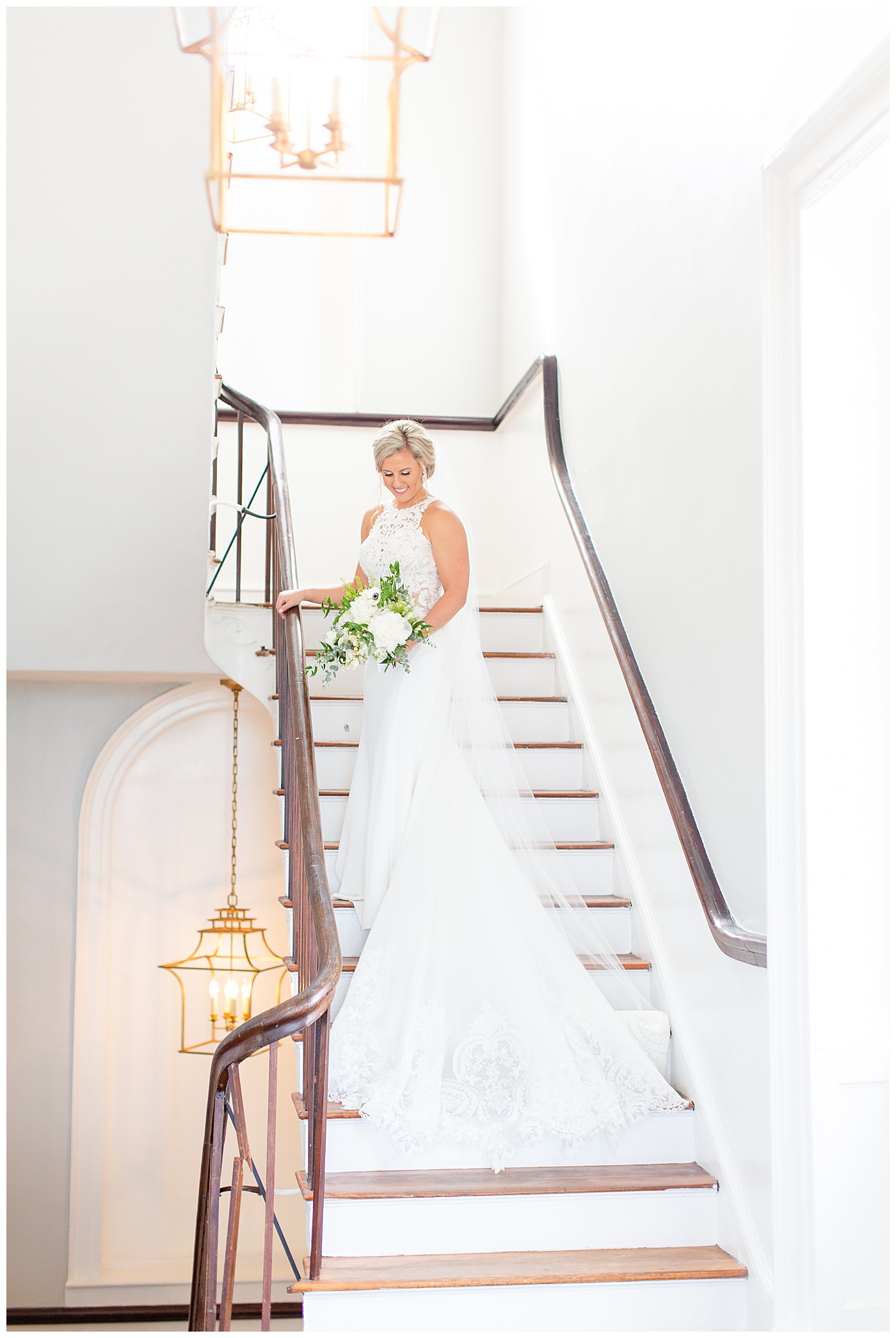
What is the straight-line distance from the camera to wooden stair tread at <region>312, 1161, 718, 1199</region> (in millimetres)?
2750

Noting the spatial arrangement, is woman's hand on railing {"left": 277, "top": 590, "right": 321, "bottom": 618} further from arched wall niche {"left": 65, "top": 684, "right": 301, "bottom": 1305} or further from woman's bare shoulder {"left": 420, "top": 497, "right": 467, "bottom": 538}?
arched wall niche {"left": 65, "top": 684, "right": 301, "bottom": 1305}

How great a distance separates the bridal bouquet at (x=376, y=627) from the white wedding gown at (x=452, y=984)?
5.5 inches

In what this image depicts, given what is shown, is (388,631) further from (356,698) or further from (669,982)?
(669,982)

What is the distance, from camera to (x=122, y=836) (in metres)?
5.77

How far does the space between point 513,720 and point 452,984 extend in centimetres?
166

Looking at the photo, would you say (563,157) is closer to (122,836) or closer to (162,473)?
(162,473)

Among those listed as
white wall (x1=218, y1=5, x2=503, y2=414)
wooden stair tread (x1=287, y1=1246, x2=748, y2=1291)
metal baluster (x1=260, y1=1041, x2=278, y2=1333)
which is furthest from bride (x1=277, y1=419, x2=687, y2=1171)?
white wall (x1=218, y1=5, x2=503, y2=414)

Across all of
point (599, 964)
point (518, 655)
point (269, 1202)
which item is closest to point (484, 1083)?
→ point (599, 964)

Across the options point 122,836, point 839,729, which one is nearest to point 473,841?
point 839,729

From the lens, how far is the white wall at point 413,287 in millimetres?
6914

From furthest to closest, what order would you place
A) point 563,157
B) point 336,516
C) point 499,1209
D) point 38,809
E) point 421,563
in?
point 336,516 → point 38,809 → point 563,157 → point 421,563 → point 499,1209

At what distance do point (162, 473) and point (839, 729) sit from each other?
3069mm

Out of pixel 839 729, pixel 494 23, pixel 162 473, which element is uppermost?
pixel 494 23

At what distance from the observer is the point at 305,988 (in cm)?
255
